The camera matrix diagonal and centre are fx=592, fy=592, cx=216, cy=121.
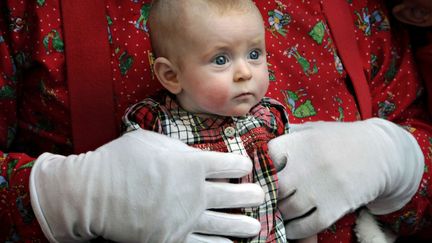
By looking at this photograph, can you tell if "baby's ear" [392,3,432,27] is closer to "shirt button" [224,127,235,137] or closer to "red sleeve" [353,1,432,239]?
"red sleeve" [353,1,432,239]

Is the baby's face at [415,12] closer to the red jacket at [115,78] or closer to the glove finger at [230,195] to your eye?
the red jacket at [115,78]

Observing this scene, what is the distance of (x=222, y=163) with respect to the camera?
88 centimetres

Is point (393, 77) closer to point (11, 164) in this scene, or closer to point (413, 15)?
point (413, 15)

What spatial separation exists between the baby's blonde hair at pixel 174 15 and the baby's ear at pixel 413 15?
0.50 metres

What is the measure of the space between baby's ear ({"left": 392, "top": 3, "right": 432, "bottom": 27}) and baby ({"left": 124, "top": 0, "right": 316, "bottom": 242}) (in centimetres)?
46

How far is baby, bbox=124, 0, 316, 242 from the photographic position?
2.83 feet

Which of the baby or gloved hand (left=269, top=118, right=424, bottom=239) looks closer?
the baby

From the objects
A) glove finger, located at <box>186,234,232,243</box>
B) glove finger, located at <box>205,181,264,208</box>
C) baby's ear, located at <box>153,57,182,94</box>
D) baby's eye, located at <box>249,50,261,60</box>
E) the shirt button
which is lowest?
glove finger, located at <box>186,234,232,243</box>

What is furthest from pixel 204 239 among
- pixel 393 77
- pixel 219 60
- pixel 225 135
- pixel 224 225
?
pixel 393 77

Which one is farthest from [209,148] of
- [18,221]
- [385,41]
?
[385,41]

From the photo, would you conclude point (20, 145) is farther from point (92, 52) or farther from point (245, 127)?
point (245, 127)

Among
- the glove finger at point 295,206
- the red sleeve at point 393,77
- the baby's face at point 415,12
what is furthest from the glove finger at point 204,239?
the baby's face at point 415,12

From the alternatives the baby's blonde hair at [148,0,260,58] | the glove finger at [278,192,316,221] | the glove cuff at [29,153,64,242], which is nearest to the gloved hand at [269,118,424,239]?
the glove finger at [278,192,316,221]

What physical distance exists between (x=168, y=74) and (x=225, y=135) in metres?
0.13
